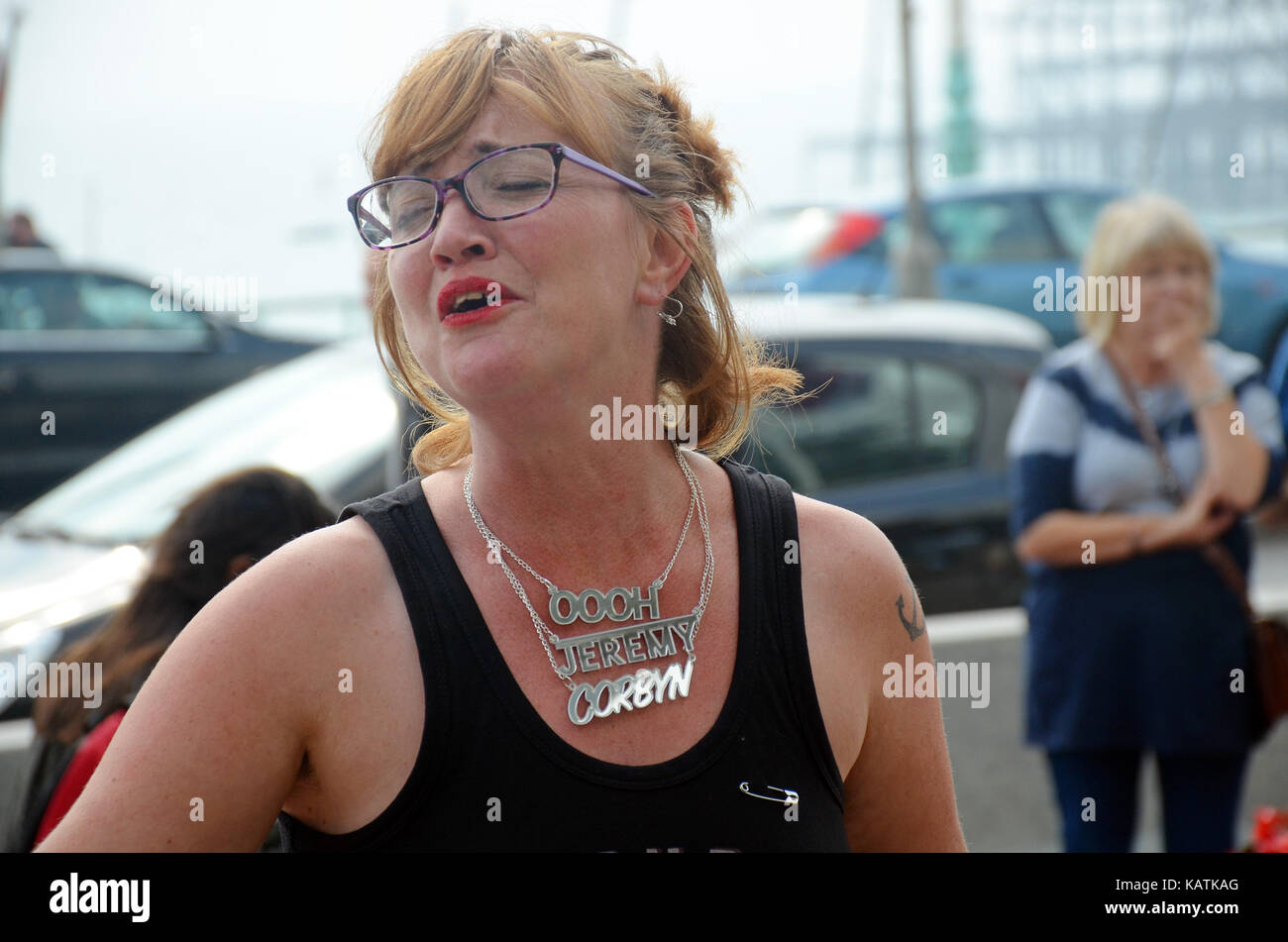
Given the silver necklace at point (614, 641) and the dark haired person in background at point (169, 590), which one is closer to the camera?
the silver necklace at point (614, 641)

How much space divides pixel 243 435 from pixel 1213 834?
9.37 ft

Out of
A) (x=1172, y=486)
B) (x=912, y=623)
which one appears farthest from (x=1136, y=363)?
(x=912, y=623)

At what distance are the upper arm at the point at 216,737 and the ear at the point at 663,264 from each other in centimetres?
58

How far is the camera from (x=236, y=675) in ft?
4.40

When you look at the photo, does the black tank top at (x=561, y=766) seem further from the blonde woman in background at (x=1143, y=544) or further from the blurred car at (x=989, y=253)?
the blurred car at (x=989, y=253)

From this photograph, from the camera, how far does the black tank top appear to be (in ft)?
4.48

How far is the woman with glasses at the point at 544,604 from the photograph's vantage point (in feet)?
4.47

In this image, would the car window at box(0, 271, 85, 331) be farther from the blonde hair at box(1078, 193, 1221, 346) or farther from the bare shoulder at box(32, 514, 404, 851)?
the bare shoulder at box(32, 514, 404, 851)

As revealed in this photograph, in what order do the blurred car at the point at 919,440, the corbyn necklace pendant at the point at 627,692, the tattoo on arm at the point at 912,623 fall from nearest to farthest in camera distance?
the corbyn necklace pendant at the point at 627,692
the tattoo on arm at the point at 912,623
the blurred car at the point at 919,440

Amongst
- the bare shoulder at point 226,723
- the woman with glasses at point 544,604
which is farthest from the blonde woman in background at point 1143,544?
the bare shoulder at point 226,723

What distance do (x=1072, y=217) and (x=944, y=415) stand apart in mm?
5248

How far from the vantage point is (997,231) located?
29.8 feet

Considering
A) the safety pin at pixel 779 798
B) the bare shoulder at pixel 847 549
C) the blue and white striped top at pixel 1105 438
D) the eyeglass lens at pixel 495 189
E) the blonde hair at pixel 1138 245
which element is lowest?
the safety pin at pixel 779 798
